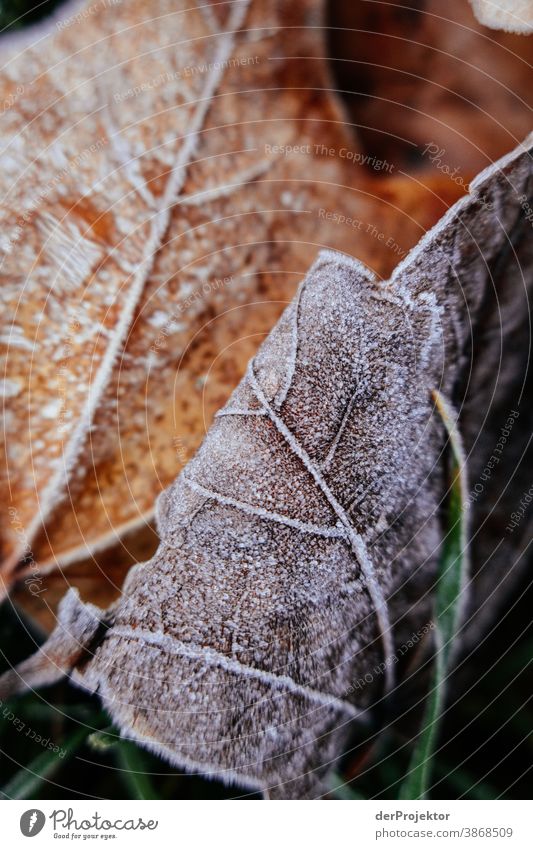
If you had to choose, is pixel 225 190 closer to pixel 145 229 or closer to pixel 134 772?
pixel 145 229

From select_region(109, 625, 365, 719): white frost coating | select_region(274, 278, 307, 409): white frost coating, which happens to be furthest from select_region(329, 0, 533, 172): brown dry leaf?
select_region(109, 625, 365, 719): white frost coating

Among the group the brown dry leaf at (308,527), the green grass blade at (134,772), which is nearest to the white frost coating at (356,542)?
the brown dry leaf at (308,527)

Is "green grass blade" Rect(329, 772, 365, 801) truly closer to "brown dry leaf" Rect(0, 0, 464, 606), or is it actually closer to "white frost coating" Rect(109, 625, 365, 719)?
"white frost coating" Rect(109, 625, 365, 719)

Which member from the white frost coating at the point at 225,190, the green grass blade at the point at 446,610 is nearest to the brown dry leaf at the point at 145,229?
the white frost coating at the point at 225,190

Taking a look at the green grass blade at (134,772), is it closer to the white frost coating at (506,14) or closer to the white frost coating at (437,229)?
the white frost coating at (437,229)

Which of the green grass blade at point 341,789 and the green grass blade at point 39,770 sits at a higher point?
the green grass blade at point 39,770

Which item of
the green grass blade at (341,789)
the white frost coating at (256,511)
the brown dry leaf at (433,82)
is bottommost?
the green grass blade at (341,789)
